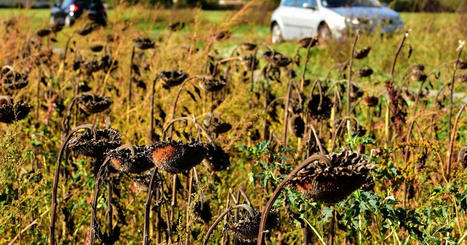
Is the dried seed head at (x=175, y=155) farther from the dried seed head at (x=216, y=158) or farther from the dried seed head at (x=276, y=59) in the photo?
the dried seed head at (x=276, y=59)

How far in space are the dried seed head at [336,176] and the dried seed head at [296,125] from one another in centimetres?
120

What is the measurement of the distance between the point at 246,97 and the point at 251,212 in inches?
95.7

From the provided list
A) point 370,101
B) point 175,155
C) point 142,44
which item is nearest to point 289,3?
point 142,44

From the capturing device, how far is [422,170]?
2.12 metres

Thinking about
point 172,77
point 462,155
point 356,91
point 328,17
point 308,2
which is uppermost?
point 172,77

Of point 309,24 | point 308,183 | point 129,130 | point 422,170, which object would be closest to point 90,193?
point 129,130

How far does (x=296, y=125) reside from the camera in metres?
2.56

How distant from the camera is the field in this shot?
165 centimetres

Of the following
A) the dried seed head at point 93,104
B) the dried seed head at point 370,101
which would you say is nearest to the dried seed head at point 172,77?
the dried seed head at point 93,104

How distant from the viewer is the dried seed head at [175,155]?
1.55 m

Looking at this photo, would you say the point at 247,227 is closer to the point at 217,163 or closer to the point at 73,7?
the point at 217,163

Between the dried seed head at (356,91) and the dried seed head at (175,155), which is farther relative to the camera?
the dried seed head at (356,91)

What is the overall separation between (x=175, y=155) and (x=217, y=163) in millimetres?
322

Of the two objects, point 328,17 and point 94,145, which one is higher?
point 94,145
